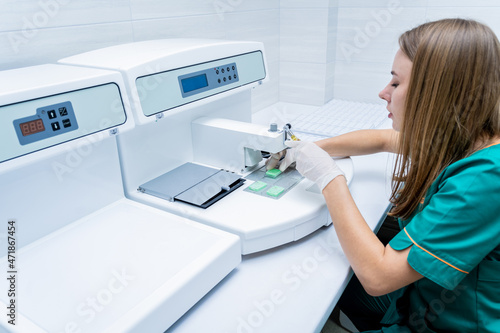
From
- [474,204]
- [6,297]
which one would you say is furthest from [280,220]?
[6,297]

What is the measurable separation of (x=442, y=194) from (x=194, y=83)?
0.63 m

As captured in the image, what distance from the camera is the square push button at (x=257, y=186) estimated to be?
39.5 inches

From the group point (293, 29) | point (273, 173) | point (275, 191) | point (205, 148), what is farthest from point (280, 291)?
point (293, 29)

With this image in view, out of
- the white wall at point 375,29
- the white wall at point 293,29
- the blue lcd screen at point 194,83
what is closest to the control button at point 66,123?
the blue lcd screen at point 194,83

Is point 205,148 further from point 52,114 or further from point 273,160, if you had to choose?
point 52,114

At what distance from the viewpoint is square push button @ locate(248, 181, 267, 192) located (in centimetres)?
100

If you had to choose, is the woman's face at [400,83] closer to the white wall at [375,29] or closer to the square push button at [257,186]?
the square push button at [257,186]

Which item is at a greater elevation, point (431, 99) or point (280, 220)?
point (431, 99)

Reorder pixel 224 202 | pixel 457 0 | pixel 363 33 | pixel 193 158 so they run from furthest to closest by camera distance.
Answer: pixel 363 33
pixel 457 0
pixel 193 158
pixel 224 202

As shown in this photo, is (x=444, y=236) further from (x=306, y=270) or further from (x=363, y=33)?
(x=363, y=33)

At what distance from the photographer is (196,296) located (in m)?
0.72

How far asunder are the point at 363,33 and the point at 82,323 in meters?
1.93

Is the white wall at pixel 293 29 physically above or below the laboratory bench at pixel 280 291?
above

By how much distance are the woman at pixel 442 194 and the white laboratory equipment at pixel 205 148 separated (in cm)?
14
